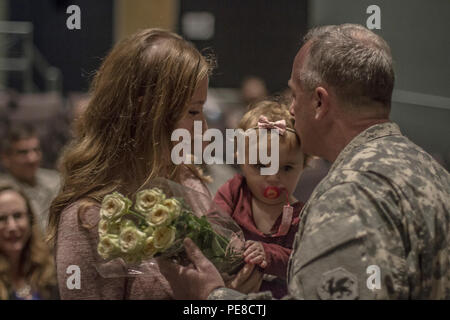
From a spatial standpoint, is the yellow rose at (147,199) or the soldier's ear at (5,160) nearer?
the yellow rose at (147,199)

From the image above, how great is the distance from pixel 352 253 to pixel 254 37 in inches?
41.5

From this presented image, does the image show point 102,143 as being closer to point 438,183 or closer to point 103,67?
point 103,67

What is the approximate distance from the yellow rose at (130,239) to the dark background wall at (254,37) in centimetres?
71

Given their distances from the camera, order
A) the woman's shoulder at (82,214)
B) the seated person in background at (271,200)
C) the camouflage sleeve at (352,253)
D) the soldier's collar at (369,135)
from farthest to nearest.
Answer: the seated person in background at (271,200) → the woman's shoulder at (82,214) → the soldier's collar at (369,135) → the camouflage sleeve at (352,253)

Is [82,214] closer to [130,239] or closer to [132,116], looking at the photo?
[130,239]

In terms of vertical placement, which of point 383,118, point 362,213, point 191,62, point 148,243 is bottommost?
point 148,243

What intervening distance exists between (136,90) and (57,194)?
19.2 inches

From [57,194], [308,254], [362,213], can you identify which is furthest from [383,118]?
[57,194]

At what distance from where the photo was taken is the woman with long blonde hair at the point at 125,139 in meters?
1.96

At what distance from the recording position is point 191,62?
2023 mm

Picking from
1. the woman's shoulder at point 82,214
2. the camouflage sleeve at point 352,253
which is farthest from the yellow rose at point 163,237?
the camouflage sleeve at point 352,253

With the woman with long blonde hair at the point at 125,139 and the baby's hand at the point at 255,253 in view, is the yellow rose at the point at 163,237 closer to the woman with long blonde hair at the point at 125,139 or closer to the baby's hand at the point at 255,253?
the woman with long blonde hair at the point at 125,139

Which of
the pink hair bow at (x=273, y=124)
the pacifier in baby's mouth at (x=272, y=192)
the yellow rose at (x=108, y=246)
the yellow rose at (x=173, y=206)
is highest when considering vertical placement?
the pink hair bow at (x=273, y=124)

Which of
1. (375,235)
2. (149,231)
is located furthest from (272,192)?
(375,235)
